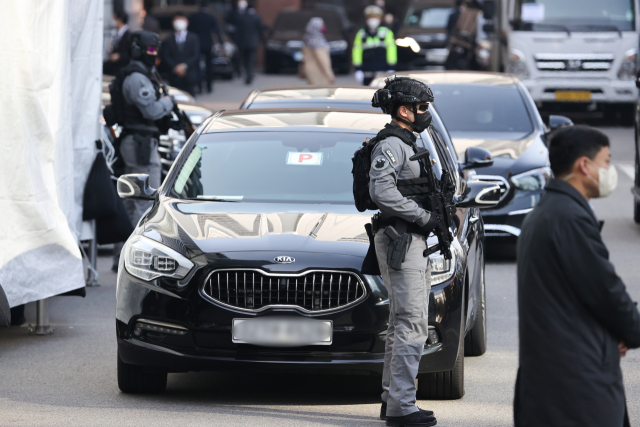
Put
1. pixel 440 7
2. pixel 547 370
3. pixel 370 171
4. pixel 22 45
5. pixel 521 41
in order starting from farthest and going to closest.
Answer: pixel 440 7, pixel 521 41, pixel 22 45, pixel 370 171, pixel 547 370

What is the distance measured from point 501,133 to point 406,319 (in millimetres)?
6136

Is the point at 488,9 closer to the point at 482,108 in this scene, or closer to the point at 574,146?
A: the point at 482,108

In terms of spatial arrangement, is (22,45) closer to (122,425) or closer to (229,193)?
(229,193)

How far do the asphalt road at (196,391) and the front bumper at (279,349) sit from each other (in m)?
0.26

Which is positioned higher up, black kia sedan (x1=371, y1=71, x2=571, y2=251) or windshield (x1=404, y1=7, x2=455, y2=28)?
black kia sedan (x1=371, y1=71, x2=571, y2=251)

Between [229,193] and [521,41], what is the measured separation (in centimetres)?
1458

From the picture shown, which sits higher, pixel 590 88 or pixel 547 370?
pixel 547 370

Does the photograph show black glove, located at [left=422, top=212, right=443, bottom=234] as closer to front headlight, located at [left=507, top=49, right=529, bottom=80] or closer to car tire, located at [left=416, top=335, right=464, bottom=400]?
car tire, located at [left=416, top=335, right=464, bottom=400]

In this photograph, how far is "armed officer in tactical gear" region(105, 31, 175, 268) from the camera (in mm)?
9430

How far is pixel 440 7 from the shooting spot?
3155 cm

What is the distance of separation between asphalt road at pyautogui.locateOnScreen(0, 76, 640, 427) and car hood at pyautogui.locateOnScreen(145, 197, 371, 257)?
826 millimetres

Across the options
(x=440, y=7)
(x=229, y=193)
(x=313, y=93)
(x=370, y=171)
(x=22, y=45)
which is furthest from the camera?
(x=440, y=7)

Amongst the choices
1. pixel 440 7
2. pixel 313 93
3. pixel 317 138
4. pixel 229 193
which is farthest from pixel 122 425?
pixel 440 7

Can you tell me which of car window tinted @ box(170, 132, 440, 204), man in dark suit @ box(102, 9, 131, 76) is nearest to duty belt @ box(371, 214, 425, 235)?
car window tinted @ box(170, 132, 440, 204)
